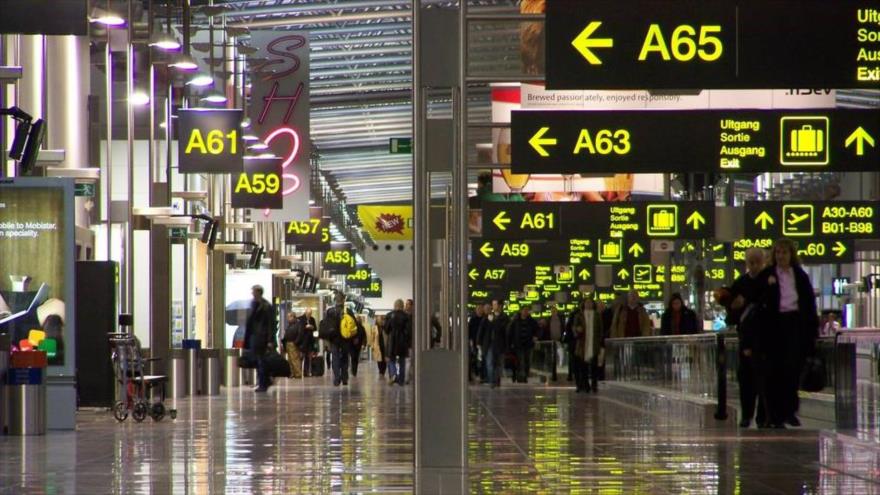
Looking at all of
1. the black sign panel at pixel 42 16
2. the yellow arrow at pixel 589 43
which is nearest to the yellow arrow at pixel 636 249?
the yellow arrow at pixel 589 43

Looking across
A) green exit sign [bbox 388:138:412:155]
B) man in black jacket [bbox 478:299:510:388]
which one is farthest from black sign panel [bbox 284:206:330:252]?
green exit sign [bbox 388:138:412:155]

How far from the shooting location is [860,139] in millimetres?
14094

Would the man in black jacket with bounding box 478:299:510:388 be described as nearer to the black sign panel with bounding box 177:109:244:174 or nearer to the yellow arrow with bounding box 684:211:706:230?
the yellow arrow with bounding box 684:211:706:230

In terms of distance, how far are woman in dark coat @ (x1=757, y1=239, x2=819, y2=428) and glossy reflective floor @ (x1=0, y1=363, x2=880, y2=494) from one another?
0.60 metres

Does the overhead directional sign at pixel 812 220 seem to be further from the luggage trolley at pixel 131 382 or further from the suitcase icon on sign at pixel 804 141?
the suitcase icon on sign at pixel 804 141

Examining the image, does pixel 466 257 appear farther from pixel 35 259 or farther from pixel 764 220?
pixel 764 220

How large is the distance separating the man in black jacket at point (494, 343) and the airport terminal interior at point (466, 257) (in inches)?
2.6

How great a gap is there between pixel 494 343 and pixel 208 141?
11.3 m

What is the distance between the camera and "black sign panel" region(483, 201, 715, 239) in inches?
1038

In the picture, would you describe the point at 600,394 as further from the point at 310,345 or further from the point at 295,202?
the point at 310,345

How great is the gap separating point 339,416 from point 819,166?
23.4 ft

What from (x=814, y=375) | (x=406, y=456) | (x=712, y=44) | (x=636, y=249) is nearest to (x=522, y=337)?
(x=636, y=249)

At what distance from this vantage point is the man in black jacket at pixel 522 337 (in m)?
36.9

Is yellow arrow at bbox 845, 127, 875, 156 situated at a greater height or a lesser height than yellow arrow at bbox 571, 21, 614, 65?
lesser
